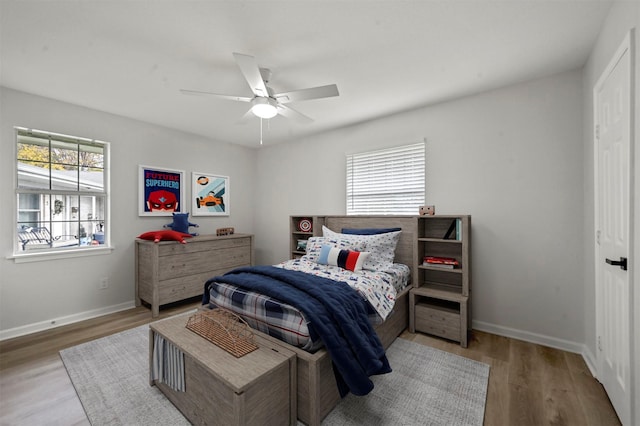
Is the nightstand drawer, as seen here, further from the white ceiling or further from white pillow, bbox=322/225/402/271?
the white ceiling

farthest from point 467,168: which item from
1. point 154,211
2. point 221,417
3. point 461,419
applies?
point 154,211

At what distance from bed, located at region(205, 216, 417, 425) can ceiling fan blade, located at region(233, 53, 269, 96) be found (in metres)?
1.63

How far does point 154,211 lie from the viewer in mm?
3859

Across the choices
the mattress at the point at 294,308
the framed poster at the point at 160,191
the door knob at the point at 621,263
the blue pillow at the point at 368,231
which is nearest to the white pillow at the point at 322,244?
the mattress at the point at 294,308

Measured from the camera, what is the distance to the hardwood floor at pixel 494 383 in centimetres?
167

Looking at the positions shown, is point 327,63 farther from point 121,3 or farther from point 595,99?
point 595,99

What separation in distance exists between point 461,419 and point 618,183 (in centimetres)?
174

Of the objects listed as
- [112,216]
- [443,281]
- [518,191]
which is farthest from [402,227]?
[112,216]

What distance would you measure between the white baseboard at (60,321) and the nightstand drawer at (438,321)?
3.66m

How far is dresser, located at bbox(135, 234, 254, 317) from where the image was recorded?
330 cm

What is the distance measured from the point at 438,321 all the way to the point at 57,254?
4219 mm

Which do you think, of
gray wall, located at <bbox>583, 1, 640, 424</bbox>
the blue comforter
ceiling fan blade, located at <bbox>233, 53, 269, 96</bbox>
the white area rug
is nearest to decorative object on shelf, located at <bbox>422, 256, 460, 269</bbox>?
the white area rug

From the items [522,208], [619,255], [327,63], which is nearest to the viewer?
[619,255]

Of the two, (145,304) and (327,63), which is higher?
(327,63)
